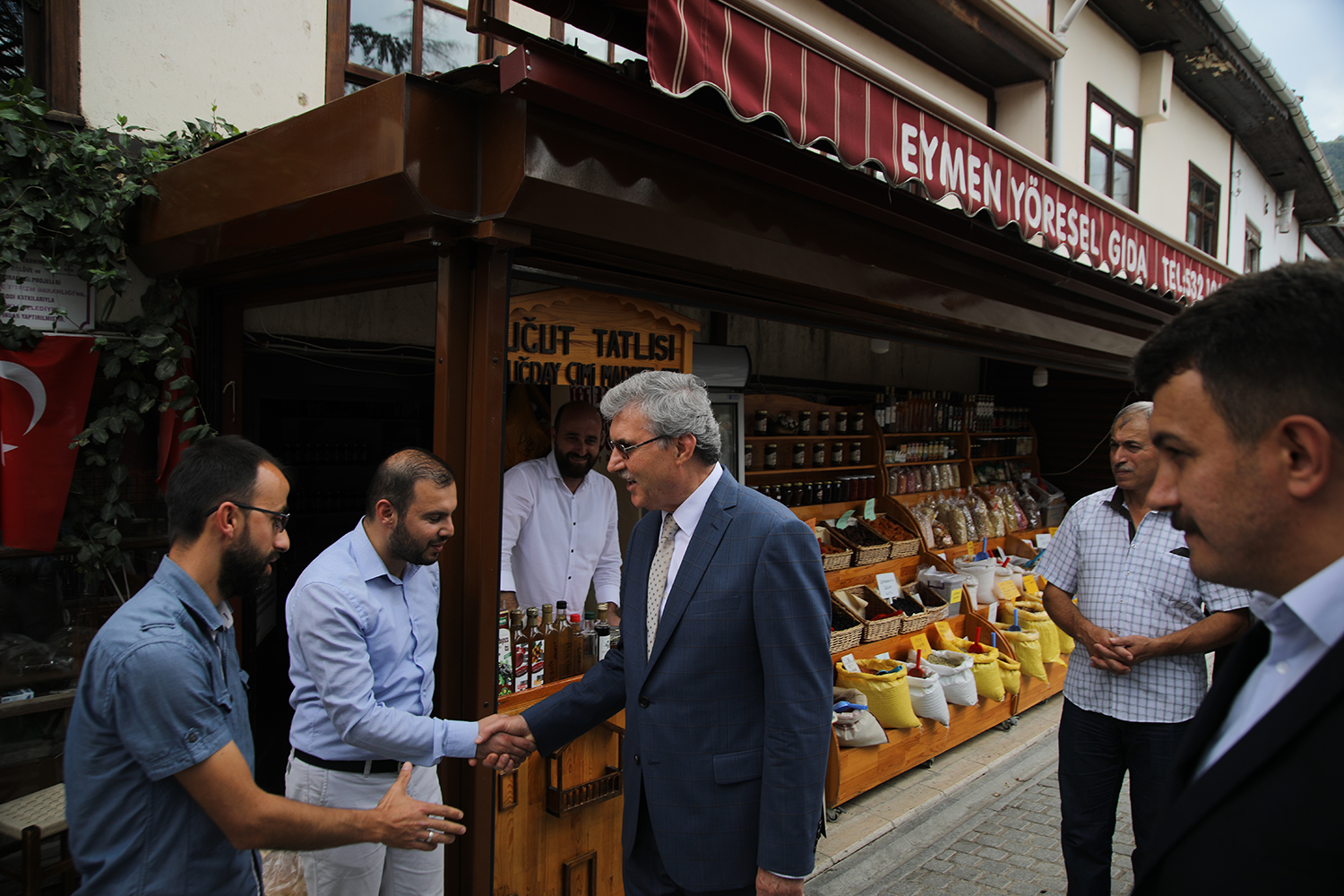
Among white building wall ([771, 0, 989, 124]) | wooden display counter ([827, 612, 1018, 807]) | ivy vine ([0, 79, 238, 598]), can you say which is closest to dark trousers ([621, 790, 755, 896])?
wooden display counter ([827, 612, 1018, 807])

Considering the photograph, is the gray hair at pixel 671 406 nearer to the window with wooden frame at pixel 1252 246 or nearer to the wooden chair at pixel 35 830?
the wooden chair at pixel 35 830

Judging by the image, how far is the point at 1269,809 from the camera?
0.90 meters

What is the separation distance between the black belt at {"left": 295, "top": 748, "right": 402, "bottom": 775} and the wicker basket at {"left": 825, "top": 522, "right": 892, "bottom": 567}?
4.60 metres

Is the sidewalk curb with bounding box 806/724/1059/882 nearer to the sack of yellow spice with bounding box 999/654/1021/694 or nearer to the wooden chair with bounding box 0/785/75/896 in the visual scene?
the sack of yellow spice with bounding box 999/654/1021/694

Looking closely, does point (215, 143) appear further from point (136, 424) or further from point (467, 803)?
point (467, 803)

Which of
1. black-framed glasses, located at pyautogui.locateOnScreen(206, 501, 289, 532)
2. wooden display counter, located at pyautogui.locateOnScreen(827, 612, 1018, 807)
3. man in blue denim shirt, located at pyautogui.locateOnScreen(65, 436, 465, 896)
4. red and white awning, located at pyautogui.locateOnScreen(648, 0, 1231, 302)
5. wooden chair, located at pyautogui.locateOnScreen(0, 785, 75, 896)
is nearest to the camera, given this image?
man in blue denim shirt, located at pyautogui.locateOnScreen(65, 436, 465, 896)

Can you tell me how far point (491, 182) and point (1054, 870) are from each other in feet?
14.1

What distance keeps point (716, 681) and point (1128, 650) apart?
1875 mm

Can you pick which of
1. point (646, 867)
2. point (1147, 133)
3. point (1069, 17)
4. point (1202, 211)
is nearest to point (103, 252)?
point (646, 867)

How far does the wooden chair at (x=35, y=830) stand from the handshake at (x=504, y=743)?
177 cm

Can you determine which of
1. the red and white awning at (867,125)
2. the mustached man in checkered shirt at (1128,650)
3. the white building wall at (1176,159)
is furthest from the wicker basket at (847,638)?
the white building wall at (1176,159)

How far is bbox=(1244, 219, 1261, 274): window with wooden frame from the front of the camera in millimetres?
15050

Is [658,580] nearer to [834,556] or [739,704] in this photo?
[739,704]

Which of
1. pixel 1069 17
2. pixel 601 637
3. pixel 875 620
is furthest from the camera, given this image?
pixel 1069 17
